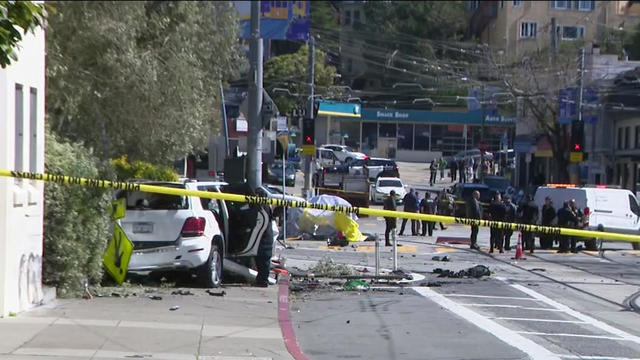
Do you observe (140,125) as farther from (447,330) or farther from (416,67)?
(416,67)

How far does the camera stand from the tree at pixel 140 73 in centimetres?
2317

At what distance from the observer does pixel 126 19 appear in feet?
78.8

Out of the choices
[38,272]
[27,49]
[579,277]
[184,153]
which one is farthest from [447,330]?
[184,153]

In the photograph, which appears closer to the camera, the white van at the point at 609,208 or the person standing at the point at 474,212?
the person standing at the point at 474,212

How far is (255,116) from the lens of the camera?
73.0ft

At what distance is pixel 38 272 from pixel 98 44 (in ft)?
38.9

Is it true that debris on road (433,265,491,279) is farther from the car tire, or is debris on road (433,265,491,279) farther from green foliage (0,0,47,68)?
green foliage (0,0,47,68)

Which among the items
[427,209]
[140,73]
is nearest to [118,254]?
[140,73]

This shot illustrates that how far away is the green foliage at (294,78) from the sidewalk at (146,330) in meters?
19.1

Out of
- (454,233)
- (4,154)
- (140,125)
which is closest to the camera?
(4,154)

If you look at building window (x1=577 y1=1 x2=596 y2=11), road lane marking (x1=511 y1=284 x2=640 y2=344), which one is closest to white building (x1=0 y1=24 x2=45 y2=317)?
road lane marking (x1=511 y1=284 x2=640 y2=344)

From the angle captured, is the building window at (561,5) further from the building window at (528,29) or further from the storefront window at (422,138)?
the storefront window at (422,138)

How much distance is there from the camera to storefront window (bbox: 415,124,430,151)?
118 feet

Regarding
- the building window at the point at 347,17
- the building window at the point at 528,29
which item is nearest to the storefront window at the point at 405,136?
the building window at the point at 347,17
